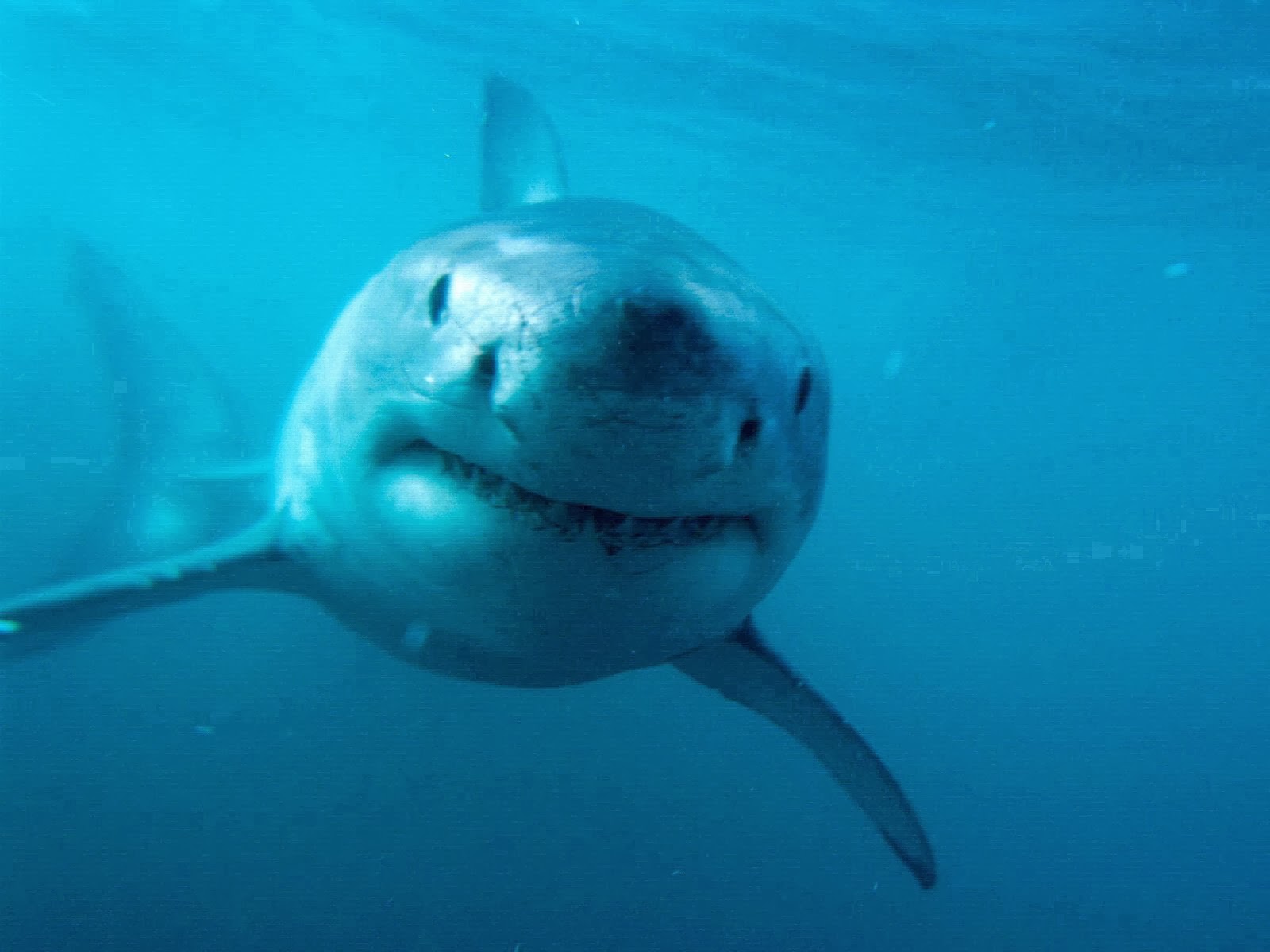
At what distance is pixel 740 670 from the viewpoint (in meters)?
4.29

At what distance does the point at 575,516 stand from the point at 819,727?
10.3 ft

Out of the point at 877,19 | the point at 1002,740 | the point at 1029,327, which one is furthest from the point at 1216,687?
the point at 1029,327

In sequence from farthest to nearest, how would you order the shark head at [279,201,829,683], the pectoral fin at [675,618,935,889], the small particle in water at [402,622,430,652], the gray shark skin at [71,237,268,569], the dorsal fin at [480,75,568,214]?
the gray shark skin at [71,237,268,569], the dorsal fin at [480,75,568,214], the pectoral fin at [675,618,935,889], the small particle in water at [402,622,430,652], the shark head at [279,201,829,683]

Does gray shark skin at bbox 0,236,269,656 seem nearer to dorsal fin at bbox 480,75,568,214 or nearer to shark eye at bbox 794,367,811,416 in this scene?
→ dorsal fin at bbox 480,75,568,214

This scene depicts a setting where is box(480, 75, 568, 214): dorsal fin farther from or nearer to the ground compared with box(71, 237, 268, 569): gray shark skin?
farther from the ground

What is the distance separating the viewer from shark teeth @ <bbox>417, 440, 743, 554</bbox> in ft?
6.20

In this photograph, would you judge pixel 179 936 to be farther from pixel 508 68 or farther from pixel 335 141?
pixel 335 141

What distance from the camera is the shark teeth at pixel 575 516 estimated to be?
74.4 inches

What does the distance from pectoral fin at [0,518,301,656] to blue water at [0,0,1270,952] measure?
167 cm

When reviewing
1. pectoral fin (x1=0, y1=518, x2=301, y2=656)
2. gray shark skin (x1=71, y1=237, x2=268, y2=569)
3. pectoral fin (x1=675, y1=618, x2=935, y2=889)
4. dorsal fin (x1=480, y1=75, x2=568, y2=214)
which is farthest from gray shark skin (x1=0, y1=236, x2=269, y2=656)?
pectoral fin (x1=675, y1=618, x2=935, y2=889)

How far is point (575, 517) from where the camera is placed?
1.90 metres

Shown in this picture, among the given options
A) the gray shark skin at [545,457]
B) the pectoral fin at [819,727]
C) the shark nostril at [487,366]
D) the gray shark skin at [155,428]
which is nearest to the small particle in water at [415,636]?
the gray shark skin at [545,457]

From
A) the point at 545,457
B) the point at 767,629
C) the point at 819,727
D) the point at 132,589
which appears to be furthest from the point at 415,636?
the point at 767,629

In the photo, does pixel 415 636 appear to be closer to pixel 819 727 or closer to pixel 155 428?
pixel 819 727
